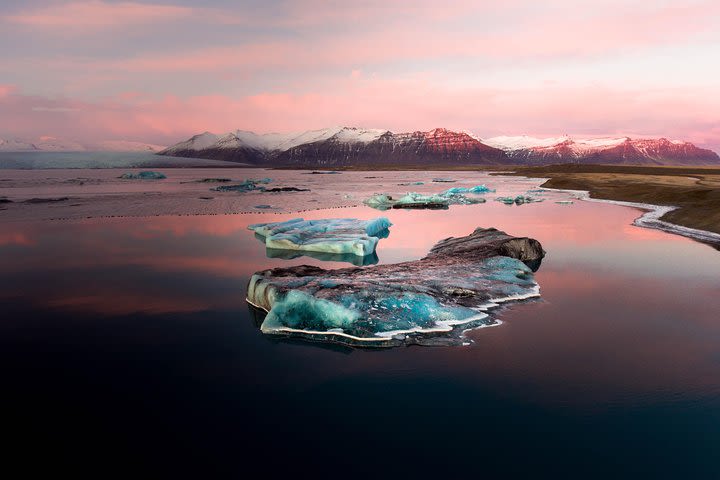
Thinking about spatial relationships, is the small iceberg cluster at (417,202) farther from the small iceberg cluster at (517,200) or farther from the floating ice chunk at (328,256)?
the floating ice chunk at (328,256)

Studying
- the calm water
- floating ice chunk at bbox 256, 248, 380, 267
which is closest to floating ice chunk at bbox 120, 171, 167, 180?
floating ice chunk at bbox 256, 248, 380, 267

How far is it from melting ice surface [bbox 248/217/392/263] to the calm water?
5101 mm

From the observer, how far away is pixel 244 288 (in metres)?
14.4

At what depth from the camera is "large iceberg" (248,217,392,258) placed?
19.1 meters

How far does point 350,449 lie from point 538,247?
1404 cm

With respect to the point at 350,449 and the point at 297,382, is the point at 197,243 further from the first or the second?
the point at 350,449

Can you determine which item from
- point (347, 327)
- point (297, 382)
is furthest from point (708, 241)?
point (297, 382)

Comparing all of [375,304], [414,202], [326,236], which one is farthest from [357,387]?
[414,202]

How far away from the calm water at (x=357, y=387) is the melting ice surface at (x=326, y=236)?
16.7 feet

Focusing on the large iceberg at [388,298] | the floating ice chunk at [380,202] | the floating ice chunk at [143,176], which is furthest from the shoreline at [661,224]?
the floating ice chunk at [143,176]

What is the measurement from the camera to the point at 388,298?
1091 centimetres

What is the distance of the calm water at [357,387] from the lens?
6254 millimetres

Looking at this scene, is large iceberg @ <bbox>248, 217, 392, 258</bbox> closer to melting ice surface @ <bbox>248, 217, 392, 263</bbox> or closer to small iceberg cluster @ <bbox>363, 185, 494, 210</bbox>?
melting ice surface @ <bbox>248, 217, 392, 263</bbox>

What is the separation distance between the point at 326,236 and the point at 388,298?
10.4 metres
